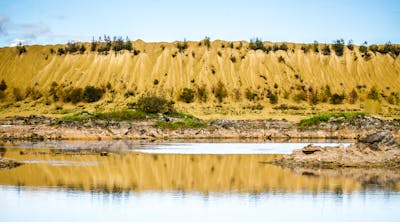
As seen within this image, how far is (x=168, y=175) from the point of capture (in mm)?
26375

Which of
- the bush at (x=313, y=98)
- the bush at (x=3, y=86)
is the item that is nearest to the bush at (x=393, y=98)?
the bush at (x=313, y=98)

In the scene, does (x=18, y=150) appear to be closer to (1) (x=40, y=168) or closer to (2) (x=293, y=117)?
(1) (x=40, y=168)

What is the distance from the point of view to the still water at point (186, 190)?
17.5 meters

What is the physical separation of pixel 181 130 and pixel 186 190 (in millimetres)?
30992

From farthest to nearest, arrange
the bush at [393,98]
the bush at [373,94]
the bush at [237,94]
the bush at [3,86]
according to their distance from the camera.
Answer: the bush at [3,86] < the bush at [393,98] < the bush at [373,94] < the bush at [237,94]

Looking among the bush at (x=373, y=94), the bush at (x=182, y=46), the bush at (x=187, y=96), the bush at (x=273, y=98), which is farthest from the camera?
the bush at (x=182, y=46)

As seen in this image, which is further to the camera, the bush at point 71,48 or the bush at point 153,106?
the bush at point 71,48

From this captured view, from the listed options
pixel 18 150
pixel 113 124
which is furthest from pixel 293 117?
pixel 18 150

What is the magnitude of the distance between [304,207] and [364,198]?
2899 millimetres

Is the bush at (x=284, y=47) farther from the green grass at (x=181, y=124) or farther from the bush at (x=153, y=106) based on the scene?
the green grass at (x=181, y=124)

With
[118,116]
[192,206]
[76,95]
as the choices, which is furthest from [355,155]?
[76,95]

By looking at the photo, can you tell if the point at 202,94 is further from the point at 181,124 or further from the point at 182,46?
the point at 181,124

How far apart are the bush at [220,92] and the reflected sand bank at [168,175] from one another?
4127 cm

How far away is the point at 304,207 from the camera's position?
18.7 m
